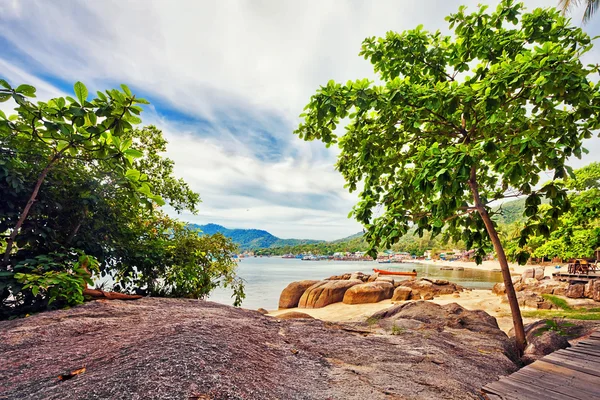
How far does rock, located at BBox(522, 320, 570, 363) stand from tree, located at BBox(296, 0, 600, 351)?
0.29m

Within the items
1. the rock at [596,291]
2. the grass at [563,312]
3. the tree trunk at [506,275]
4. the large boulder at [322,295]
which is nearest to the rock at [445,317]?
the tree trunk at [506,275]

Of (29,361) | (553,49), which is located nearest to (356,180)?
(553,49)

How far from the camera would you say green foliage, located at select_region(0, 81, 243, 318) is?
294 cm

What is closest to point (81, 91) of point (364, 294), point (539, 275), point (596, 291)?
point (364, 294)

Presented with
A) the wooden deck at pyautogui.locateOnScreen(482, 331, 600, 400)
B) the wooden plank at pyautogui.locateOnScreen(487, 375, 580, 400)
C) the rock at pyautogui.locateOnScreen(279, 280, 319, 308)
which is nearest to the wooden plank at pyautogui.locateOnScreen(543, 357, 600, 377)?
the wooden deck at pyautogui.locateOnScreen(482, 331, 600, 400)

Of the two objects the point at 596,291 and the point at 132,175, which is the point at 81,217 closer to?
the point at 132,175

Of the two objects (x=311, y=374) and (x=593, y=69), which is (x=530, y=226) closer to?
(x=593, y=69)

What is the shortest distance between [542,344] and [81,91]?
8.35 metres

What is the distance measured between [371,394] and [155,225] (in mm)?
7311

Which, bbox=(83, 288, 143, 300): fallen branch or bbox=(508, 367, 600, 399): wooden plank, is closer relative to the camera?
bbox=(508, 367, 600, 399): wooden plank

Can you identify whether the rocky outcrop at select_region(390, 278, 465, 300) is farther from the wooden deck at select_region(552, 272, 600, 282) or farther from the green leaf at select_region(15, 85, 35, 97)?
the green leaf at select_region(15, 85, 35, 97)

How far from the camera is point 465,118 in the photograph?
6.09 metres

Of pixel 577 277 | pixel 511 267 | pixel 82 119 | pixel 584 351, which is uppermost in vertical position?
pixel 82 119

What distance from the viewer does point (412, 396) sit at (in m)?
2.94
